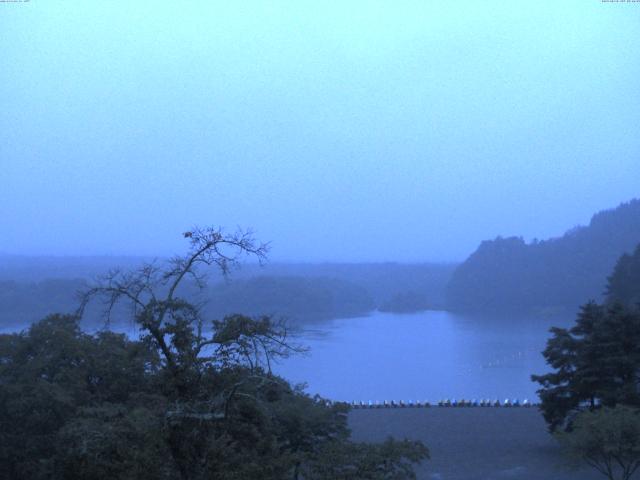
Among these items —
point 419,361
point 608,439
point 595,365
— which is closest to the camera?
point 608,439

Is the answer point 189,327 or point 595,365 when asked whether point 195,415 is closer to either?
point 189,327

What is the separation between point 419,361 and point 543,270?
95.6 ft

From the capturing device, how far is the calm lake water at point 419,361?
22.8 metres

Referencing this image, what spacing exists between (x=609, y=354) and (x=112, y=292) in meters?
10.1

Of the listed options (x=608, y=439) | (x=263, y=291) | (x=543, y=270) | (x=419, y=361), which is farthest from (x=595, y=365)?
(x=543, y=270)

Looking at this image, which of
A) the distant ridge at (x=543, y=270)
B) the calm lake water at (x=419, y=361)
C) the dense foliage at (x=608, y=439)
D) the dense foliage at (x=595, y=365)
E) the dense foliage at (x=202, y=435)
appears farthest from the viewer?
the distant ridge at (x=543, y=270)

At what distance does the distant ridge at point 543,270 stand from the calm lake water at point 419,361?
746cm

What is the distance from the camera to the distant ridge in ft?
167

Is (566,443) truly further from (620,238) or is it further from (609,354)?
(620,238)

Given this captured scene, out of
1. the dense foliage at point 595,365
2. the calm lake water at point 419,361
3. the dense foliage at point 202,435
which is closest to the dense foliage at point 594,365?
the dense foliage at point 595,365

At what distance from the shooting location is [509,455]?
12312 mm

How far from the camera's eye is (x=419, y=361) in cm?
2944

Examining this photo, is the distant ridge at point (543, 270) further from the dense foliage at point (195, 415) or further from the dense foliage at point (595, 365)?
the dense foliage at point (195, 415)

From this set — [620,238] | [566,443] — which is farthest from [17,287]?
[620,238]
